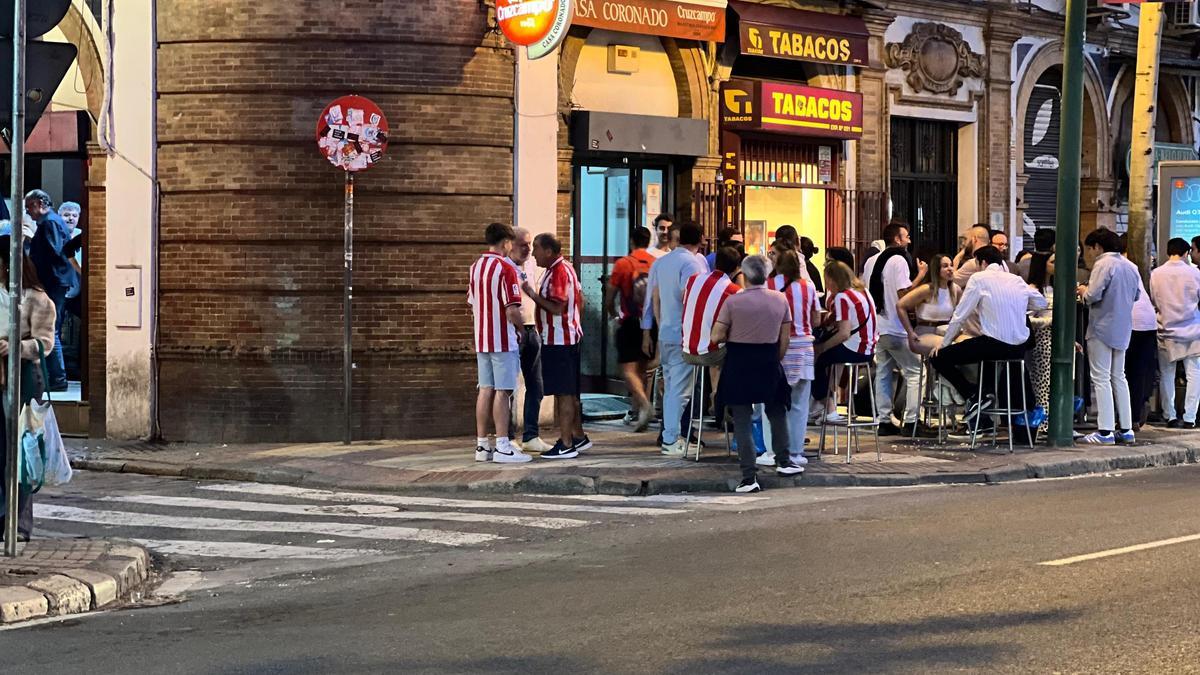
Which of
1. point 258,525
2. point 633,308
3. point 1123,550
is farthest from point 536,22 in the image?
point 1123,550

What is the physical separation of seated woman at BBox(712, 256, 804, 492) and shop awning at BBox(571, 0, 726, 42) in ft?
19.6

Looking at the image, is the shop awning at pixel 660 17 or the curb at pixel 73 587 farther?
the shop awning at pixel 660 17

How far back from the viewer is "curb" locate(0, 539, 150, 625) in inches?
329

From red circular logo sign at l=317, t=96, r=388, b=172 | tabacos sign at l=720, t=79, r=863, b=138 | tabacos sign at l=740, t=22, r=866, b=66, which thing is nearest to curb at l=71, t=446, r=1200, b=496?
red circular logo sign at l=317, t=96, r=388, b=172

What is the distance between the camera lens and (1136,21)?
2556 cm

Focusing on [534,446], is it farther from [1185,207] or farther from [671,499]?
[1185,207]

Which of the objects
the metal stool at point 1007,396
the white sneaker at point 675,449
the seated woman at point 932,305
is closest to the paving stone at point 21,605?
the white sneaker at point 675,449

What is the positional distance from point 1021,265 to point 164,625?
38.5 feet

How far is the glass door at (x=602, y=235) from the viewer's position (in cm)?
1872

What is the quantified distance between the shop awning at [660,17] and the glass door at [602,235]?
61.0 inches

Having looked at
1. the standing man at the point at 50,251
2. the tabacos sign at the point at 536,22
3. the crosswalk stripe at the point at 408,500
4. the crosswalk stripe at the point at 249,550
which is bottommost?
the crosswalk stripe at the point at 249,550

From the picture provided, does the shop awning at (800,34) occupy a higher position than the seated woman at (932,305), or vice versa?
the shop awning at (800,34)

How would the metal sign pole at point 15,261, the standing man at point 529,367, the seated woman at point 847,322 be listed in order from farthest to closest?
1. the standing man at point 529,367
2. the seated woman at point 847,322
3. the metal sign pole at point 15,261

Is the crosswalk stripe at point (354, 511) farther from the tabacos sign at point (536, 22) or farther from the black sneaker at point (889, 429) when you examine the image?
A: the black sneaker at point (889, 429)
